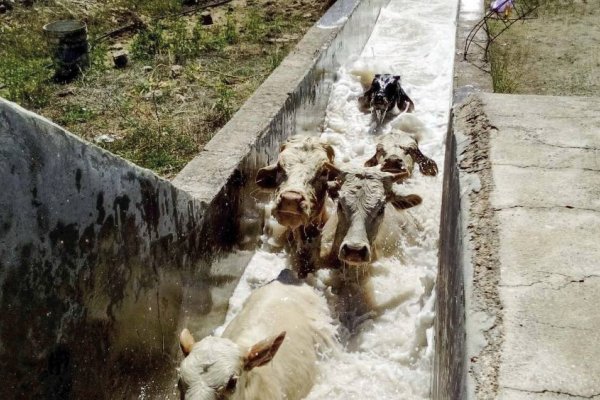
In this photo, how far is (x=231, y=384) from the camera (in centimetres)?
343

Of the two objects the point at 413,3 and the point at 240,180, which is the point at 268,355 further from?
the point at 413,3

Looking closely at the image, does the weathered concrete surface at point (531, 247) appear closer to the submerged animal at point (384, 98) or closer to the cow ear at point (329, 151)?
the cow ear at point (329, 151)

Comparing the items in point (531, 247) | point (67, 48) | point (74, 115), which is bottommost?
point (74, 115)

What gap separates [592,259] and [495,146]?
43.2 inches

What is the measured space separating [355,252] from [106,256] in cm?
201

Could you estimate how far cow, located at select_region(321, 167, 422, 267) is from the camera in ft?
15.6

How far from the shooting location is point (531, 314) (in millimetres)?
2385

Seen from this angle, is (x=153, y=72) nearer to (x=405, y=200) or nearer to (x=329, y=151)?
(x=329, y=151)

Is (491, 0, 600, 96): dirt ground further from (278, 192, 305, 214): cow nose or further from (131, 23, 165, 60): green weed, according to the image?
(131, 23, 165, 60): green weed

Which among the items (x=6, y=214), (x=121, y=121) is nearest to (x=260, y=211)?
(x=121, y=121)

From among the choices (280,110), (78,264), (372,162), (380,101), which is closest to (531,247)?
(78,264)

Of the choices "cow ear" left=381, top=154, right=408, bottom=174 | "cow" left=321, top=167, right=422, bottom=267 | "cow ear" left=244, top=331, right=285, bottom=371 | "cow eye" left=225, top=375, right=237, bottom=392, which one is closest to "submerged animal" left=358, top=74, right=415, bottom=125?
"cow ear" left=381, top=154, right=408, bottom=174

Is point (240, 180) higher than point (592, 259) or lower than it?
lower

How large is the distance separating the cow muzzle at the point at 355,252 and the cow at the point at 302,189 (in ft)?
1.58
